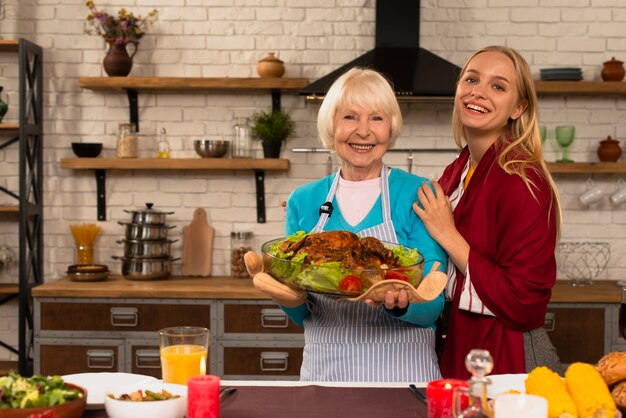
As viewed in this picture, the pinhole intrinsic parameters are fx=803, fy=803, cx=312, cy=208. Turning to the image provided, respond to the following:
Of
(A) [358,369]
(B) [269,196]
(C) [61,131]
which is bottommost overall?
(A) [358,369]

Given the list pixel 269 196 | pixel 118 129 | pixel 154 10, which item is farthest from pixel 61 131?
pixel 269 196

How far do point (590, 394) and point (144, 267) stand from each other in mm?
3462

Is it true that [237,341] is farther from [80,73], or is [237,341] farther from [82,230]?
[80,73]

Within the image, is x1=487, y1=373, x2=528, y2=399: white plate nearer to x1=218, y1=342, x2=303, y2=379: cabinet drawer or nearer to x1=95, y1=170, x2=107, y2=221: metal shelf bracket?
x1=218, y1=342, x2=303, y2=379: cabinet drawer

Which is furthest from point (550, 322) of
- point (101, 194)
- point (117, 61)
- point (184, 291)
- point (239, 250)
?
point (117, 61)

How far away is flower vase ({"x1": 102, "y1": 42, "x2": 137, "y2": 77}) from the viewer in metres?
4.73

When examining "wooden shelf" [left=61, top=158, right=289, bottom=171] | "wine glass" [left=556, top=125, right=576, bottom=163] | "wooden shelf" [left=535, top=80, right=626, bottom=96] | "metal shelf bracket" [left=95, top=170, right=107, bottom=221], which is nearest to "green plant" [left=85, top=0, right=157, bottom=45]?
"wooden shelf" [left=61, top=158, right=289, bottom=171]

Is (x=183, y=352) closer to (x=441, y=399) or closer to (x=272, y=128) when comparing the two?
(x=441, y=399)

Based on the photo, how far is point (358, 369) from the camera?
239 centimetres

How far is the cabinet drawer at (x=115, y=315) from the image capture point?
434 cm

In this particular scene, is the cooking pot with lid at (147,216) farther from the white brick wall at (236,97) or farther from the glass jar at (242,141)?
the glass jar at (242,141)

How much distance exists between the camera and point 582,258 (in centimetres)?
487

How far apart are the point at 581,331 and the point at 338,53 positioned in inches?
84.5

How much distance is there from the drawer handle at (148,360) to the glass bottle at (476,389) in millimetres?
3140
